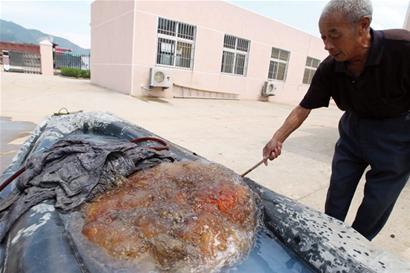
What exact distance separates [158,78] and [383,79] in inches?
346

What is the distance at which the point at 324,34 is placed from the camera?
140cm

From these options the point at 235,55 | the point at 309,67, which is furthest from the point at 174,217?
the point at 309,67

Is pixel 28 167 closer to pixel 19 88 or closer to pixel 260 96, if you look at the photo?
pixel 19 88

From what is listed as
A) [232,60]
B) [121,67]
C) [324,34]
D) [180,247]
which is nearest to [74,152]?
[180,247]

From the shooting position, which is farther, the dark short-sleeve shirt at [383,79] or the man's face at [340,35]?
the dark short-sleeve shirt at [383,79]

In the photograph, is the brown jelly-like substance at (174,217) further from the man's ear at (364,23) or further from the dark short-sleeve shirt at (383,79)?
the man's ear at (364,23)

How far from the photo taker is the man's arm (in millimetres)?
1844

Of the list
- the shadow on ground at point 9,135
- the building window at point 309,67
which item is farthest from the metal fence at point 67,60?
the shadow on ground at point 9,135

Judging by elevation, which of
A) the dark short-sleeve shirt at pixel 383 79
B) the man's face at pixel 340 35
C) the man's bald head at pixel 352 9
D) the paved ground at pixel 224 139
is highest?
the man's bald head at pixel 352 9

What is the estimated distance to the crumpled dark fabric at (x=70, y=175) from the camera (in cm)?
131

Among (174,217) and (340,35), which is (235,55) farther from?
(174,217)

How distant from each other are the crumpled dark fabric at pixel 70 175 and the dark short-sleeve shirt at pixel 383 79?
3.80 feet

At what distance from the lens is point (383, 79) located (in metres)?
1.46

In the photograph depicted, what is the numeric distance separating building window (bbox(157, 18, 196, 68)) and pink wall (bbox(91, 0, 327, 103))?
0.19 metres
